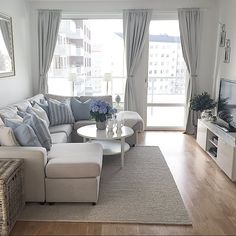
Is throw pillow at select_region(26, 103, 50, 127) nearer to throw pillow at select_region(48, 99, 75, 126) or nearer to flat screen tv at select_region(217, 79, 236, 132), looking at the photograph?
throw pillow at select_region(48, 99, 75, 126)

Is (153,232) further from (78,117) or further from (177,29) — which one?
(177,29)

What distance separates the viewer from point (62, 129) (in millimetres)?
4254

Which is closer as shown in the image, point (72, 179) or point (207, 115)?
point (72, 179)

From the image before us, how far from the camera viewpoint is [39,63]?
5.61 metres

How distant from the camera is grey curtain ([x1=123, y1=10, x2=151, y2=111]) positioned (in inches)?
211

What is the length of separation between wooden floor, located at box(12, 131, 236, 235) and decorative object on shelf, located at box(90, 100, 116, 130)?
115 centimetres

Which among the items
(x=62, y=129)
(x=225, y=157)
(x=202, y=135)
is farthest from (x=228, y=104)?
(x=62, y=129)

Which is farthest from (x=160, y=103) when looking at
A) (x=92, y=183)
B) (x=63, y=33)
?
(x=92, y=183)

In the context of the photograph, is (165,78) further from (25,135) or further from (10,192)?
(10,192)

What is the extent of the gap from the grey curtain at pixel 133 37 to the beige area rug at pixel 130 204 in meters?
2.37

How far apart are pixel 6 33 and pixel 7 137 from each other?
2.22 m

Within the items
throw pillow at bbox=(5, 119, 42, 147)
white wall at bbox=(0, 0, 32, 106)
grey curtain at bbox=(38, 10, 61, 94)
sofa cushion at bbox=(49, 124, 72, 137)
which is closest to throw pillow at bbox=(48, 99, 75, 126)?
sofa cushion at bbox=(49, 124, 72, 137)

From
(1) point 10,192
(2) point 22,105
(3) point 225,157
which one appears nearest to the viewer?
(1) point 10,192

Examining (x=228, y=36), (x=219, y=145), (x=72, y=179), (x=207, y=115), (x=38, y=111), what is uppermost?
(x=228, y=36)
